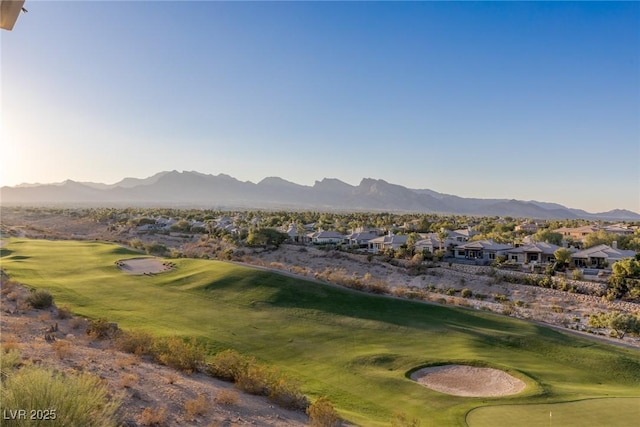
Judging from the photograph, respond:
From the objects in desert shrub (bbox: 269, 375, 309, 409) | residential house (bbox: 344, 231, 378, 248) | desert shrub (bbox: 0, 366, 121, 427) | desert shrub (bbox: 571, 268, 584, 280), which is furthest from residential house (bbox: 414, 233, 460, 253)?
desert shrub (bbox: 0, 366, 121, 427)

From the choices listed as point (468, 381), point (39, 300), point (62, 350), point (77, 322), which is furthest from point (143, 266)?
point (468, 381)

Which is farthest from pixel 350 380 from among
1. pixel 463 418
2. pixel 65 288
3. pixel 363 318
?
pixel 65 288

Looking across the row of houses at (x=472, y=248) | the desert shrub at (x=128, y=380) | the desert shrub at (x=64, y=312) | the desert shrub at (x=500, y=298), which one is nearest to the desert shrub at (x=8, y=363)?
the desert shrub at (x=128, y=380)

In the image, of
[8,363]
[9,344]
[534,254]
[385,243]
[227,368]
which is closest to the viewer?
[8,363]

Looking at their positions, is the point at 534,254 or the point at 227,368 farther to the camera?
the point at 534,254

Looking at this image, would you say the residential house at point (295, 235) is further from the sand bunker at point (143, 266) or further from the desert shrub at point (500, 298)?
the desert shrub at point (500, 298)

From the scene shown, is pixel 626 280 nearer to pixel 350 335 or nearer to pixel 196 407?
pixel 350 335
